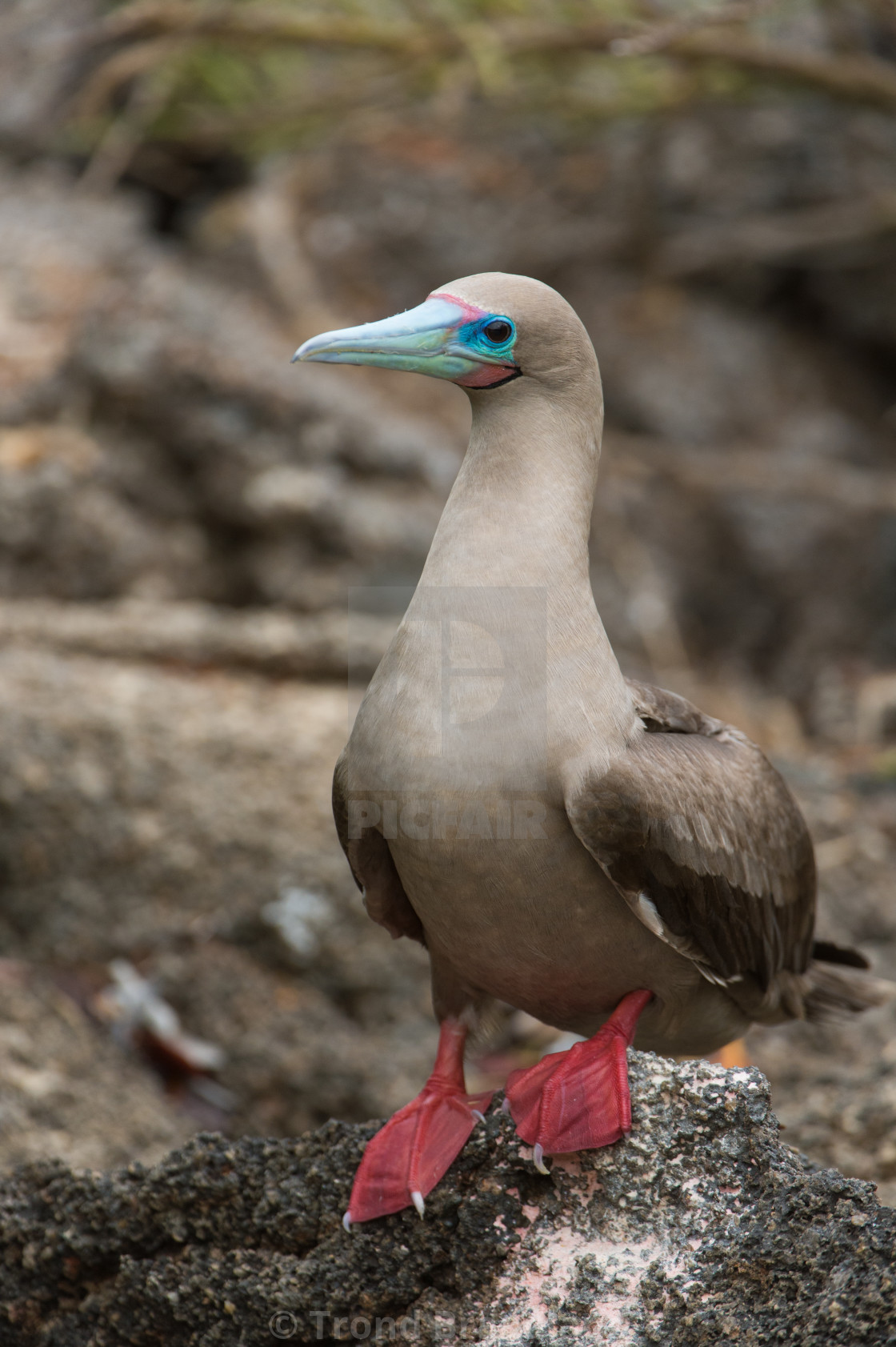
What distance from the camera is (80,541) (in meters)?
6.75

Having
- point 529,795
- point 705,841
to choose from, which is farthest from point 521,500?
point 705,841

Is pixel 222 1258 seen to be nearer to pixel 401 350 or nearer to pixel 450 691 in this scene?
pixel 450 691

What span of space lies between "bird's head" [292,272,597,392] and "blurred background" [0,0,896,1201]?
1.84 meters

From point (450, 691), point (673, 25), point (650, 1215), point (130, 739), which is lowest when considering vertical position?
point (130, 739)

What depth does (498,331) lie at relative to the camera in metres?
3.32

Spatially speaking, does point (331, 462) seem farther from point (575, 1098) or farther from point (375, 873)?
point (575, 1098)

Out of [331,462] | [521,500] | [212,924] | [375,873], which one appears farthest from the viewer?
[331,462]

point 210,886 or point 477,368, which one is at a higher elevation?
point 477,368

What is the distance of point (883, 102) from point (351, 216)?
370 cm

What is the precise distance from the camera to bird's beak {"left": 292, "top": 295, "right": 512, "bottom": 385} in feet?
10.5

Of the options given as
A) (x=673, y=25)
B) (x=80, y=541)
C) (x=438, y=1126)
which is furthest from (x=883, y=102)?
(x=438, y=1126)

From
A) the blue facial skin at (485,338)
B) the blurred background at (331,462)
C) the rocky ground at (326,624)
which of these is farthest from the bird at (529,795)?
the blurred background at (331,462)

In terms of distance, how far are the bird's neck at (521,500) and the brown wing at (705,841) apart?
50cm

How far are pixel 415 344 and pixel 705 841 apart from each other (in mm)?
1435
